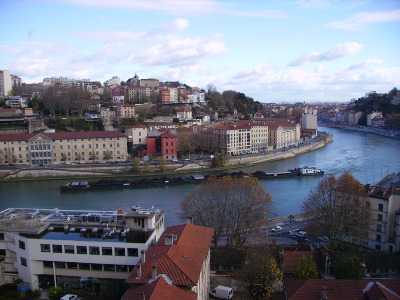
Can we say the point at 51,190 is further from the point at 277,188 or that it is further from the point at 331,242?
the point at 331,242

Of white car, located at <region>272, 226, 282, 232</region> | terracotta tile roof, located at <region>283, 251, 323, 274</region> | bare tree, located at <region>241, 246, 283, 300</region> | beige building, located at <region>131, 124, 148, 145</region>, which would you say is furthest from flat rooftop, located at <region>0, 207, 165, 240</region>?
beige building, located at <region>131, 124, 148, 145</region>

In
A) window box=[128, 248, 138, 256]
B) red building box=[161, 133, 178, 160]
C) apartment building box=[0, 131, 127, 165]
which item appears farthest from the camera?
red building box=[161, 133, 178, 160]

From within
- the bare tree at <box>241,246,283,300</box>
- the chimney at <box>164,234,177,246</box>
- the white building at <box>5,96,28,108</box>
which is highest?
the white building at <box>5,96,28,108</box>

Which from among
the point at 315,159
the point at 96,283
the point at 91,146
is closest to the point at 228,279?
the point at 96,283

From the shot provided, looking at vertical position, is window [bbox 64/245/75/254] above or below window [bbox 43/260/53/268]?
above

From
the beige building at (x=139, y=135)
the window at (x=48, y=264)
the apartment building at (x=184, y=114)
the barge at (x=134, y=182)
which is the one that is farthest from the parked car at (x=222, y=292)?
the apartment building at (x=184, y=114)

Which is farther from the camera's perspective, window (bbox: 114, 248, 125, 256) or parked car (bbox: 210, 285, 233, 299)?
parked car (bbox: 210, 285, 233, 299)

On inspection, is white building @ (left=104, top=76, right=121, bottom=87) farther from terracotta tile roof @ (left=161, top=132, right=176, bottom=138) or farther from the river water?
the river water
